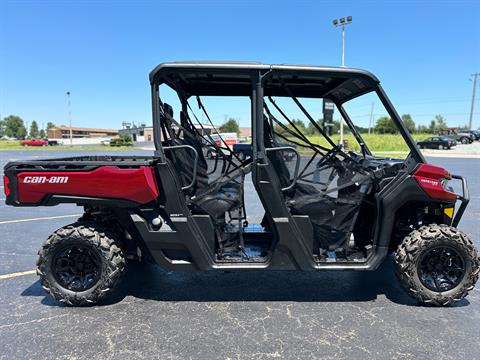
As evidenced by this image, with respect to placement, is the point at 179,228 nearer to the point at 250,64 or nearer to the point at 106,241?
the point at 106,241

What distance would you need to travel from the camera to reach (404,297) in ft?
10.9

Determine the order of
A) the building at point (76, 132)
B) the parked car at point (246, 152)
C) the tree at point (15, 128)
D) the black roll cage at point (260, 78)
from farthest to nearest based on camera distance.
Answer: the tree at point (15, 128), the building at point (76, 132), the parked car at point (246, 152), the black roll cage at point (260, 78)

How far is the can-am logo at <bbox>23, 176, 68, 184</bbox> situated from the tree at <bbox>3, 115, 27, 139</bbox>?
135m

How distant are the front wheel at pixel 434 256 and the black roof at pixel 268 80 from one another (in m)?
1.45

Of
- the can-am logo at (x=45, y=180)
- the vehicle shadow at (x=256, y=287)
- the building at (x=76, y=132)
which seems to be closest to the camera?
the can-am logo at (x=45, y=180)

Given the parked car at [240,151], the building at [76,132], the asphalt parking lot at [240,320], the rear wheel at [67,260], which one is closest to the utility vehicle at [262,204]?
the rear wheel at [67,260]

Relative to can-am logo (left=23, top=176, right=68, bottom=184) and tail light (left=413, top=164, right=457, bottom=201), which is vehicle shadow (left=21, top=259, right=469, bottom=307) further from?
can-am logo (left=23, top=176, right=68, bottom=184)

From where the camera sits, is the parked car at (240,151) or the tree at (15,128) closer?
the parked car at (240,151)

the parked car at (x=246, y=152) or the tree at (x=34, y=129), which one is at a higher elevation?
the tree at (x=34, y=129)

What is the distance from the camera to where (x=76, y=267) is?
319 cm

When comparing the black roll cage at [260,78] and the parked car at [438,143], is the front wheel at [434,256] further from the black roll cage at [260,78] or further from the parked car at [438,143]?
the parked car at [438,143]

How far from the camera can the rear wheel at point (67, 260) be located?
3072 mm

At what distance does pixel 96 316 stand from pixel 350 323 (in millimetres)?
2173

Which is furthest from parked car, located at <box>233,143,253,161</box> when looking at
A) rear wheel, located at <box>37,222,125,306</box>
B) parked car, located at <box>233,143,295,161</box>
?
rear wheel, located at <box>37,222,125,306</box>
